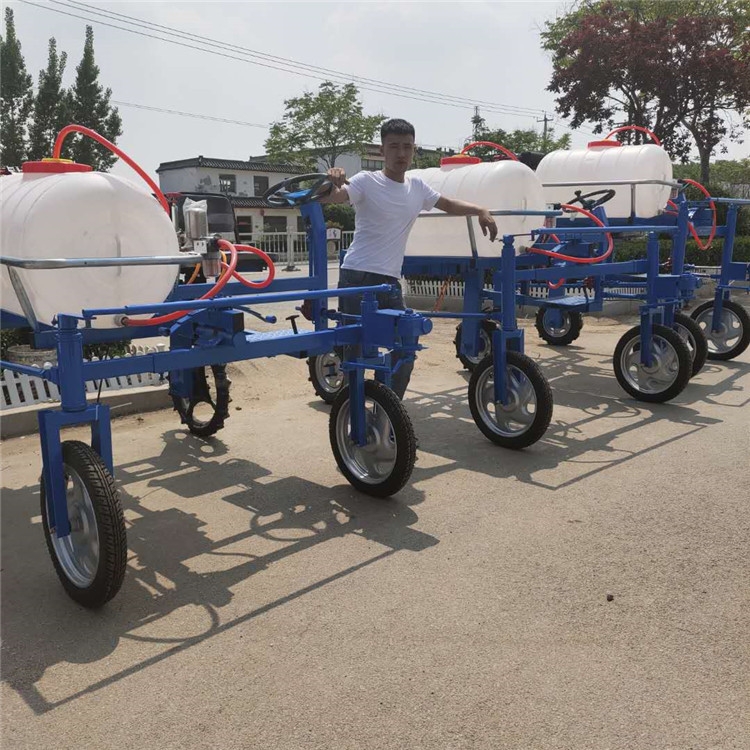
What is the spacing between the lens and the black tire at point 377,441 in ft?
14.0

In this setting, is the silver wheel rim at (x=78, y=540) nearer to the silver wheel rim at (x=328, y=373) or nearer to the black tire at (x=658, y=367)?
the silver wheel rim at (x=328, y=373)

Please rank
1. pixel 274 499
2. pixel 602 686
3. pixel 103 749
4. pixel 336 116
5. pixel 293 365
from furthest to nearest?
pixel 336 116 → pixel 293 365 → pixel 274 499 → pixel 602 686 → pixel 103 749

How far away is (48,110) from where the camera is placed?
71.9ft

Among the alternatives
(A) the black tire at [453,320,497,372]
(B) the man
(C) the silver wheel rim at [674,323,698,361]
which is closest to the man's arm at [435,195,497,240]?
(B) the man

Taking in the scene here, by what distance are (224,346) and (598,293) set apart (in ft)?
15.5

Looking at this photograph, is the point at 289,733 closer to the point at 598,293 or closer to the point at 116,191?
the point at 116,191

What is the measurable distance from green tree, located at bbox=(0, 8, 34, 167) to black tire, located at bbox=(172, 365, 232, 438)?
17912mm

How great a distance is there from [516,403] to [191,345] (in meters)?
2.44

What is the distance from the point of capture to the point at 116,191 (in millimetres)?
3848

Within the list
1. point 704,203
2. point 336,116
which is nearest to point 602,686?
point 704,203

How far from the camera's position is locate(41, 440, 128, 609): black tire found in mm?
3148

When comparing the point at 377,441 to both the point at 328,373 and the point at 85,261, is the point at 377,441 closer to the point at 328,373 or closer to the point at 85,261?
the point at 85,261

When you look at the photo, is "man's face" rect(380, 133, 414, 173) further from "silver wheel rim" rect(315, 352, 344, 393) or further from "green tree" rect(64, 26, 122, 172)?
"green tree" rect(64, 26, 122, 172)

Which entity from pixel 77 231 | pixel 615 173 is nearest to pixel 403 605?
pixel 77 231
